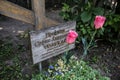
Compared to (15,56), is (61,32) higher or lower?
higher

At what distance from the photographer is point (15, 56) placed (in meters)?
2.96

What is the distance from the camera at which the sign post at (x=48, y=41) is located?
1898 mm

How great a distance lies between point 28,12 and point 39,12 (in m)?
0.12

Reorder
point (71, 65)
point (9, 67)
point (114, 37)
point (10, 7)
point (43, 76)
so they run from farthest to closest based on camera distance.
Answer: point (114, 37) < point (9, 67) < point (71, 65) < point (43, 76) < point (10, 7)

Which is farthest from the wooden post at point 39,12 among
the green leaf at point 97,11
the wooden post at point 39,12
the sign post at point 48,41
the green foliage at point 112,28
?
the green foliage at point 112,28

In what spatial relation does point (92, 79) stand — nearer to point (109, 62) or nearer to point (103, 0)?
point (109, 62)

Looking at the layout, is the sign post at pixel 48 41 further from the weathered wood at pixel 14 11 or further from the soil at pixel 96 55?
the soil at pixel 96 55

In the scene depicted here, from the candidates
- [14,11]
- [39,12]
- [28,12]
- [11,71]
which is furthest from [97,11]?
[11,71]

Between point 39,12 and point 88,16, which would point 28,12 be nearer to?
point 39,12

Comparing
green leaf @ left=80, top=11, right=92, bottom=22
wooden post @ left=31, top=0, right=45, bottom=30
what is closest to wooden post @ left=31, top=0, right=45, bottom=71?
wooden post @ left=31, top=0, right=45, bottom=30

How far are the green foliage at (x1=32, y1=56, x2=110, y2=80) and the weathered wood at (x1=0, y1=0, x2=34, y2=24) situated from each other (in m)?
0.64

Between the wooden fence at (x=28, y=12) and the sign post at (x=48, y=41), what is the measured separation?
0.21 meters

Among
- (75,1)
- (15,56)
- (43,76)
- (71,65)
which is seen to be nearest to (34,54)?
(43,76)

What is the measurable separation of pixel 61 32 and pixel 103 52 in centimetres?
138
